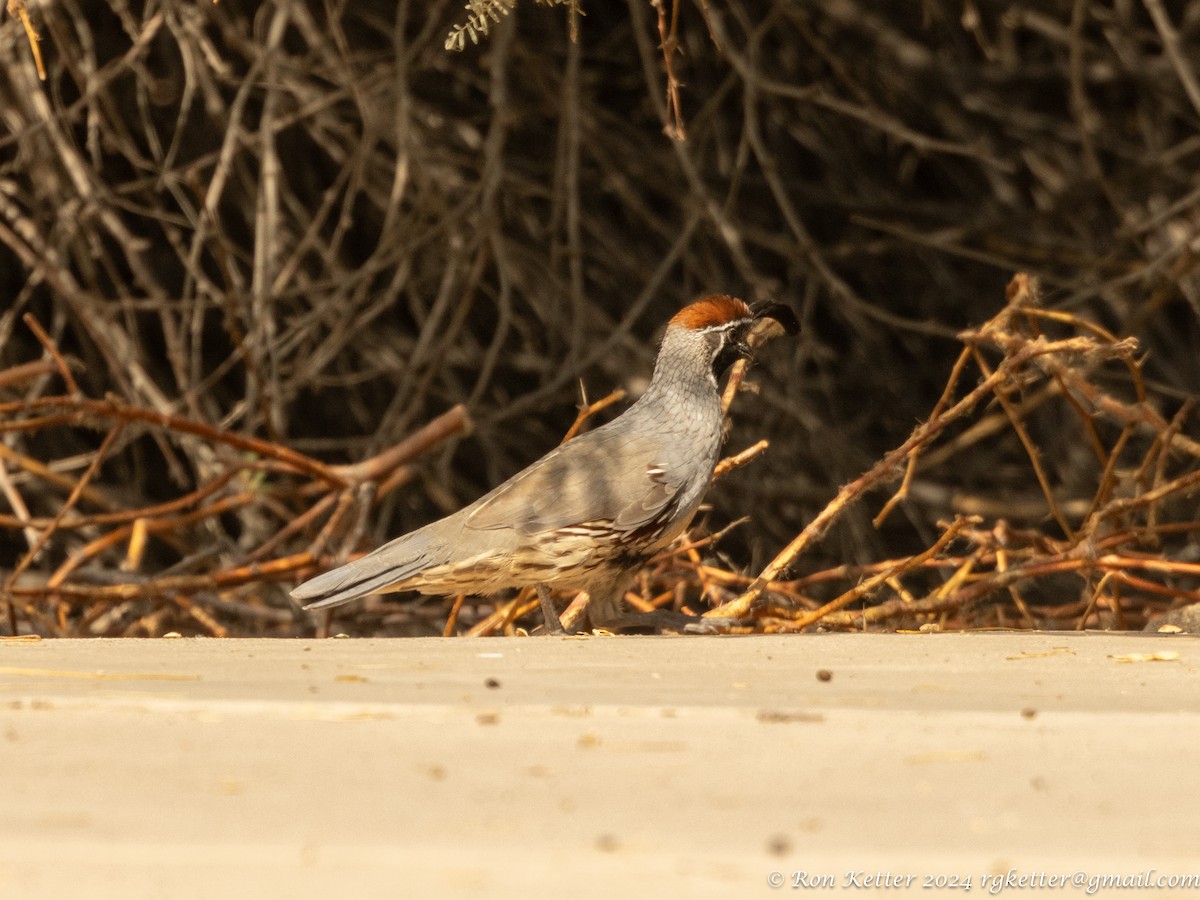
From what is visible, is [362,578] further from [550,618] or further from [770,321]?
[770,321]

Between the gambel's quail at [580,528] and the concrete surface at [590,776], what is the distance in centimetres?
104

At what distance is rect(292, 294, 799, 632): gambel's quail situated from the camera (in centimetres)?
418

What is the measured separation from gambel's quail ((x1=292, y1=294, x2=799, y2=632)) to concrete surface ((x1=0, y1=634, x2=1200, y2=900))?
40.8 inches

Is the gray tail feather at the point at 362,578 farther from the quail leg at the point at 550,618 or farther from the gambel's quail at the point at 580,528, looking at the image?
the quail leg at the point at 550,618

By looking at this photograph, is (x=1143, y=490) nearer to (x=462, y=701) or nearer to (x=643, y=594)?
(x=643, y=594)

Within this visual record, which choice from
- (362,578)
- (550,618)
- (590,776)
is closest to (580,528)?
(550,618)

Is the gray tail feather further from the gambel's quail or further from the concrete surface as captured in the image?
the concrete surface

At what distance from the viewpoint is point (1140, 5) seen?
7617mm

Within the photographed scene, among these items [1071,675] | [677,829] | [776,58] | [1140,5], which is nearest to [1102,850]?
[677,829]

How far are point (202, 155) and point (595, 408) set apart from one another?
3.36 metres

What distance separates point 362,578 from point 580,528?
54 cm

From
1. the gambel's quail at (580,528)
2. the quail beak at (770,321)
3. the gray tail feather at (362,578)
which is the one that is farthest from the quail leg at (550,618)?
the quail beak at (770,321)

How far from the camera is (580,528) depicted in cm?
418

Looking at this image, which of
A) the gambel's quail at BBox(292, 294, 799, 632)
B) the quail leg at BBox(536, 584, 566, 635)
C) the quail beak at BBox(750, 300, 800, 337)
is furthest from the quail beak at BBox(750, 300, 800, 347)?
the quail leg at BBox(536, 584, 566, 635)
